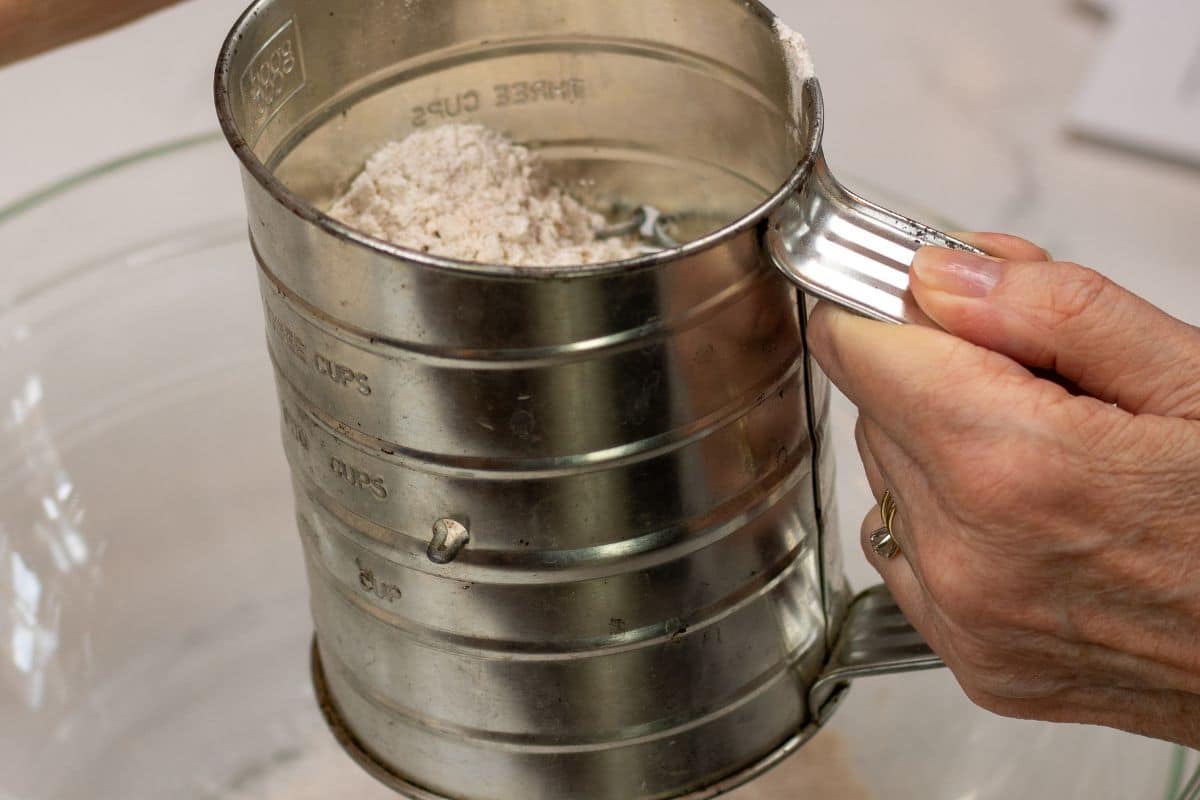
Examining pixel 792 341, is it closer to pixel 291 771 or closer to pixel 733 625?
pixel 733 625

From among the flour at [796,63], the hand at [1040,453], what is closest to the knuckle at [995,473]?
the hand at [1040,453]

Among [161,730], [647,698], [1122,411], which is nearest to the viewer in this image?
[1122,411]

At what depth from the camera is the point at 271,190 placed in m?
0.60

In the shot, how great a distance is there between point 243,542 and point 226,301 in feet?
0.64

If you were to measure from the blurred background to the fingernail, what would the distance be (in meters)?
0.36

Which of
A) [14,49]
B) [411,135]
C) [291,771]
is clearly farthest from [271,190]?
[291,771]

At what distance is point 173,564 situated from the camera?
3.29ft

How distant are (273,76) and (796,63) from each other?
242 mm

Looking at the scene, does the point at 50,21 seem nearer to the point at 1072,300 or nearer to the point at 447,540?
the point at 447,540

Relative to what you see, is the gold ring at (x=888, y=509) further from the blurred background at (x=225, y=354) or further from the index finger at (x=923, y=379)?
the blurred background at (x=225, y=354)

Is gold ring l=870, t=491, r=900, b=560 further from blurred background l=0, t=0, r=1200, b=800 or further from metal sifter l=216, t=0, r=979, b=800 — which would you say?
blurred background l=0, t=0, r=1200, b=800

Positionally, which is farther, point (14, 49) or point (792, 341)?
point (14, 49)

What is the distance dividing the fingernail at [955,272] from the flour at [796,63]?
0.10 meters

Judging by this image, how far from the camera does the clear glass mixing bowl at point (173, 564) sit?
2.93 ft
